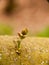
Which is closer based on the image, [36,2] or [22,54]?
[22,54]

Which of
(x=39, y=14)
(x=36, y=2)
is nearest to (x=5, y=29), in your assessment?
(x=39, y=14)

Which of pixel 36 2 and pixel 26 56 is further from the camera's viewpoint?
pixel 36 2

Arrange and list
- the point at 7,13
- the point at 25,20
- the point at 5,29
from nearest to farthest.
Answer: the point at 5,29, the point at 25,20, the point at 7,13

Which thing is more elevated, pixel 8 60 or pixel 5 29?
pixel 8 60

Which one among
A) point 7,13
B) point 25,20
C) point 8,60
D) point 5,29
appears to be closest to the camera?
point 8,60

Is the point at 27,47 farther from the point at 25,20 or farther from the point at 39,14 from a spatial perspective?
the point at 39,14

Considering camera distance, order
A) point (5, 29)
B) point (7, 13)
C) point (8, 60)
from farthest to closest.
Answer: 1. point (7, 13)
2. point (5, 29)
3. point (8, 60)

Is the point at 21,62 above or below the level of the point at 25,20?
above

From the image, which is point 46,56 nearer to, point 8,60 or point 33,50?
point 33,50

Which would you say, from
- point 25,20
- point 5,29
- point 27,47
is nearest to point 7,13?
point 25,20
